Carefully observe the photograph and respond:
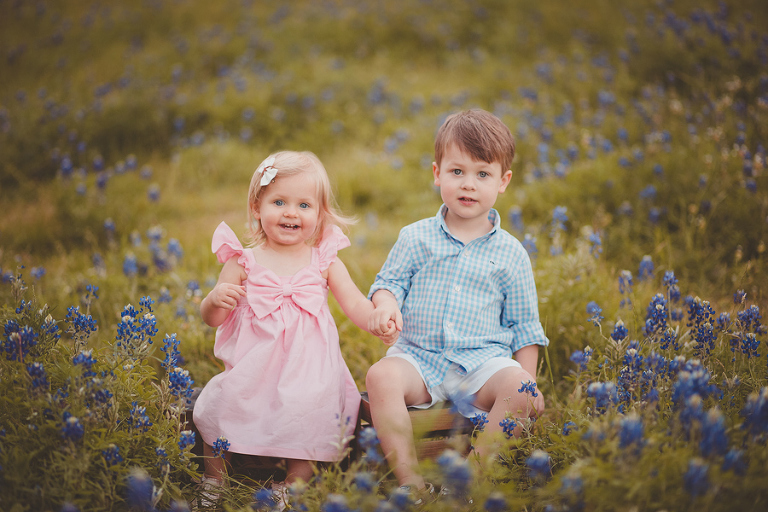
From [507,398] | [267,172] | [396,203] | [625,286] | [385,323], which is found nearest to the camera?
[507,398]

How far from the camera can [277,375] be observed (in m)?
2.55

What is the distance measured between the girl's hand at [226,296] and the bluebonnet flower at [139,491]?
73 centimetres

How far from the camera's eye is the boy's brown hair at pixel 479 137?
2656 millimetres

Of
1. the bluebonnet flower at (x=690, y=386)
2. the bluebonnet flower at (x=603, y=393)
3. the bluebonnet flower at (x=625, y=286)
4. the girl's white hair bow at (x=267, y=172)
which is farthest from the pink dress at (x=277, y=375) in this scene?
the bluebonnet flower at (x=625, y=286)

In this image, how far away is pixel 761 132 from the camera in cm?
466

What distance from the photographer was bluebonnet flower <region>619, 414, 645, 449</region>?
1728 millimetres

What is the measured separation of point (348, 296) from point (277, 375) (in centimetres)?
50

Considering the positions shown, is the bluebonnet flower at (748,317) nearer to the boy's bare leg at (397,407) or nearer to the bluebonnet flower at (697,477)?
the bluebonnet flower at (697,477)

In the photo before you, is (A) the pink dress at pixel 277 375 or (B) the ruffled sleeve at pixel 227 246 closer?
(A) the pink dress at pixel 277 375

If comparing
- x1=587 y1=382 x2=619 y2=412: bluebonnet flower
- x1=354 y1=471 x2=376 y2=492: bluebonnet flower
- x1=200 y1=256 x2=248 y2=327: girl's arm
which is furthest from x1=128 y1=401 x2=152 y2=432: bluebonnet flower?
x1=587 y1=382 x2=619 y2=412: bluebonnet flower

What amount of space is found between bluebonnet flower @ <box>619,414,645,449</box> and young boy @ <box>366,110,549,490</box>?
0.68 m

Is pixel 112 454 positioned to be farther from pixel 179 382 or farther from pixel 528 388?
pixel 528 388

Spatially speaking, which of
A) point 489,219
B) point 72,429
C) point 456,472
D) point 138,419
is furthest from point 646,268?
point 72,429

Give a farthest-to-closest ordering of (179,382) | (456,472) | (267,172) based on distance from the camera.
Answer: (267,172) → (179,382) → (456,472)
